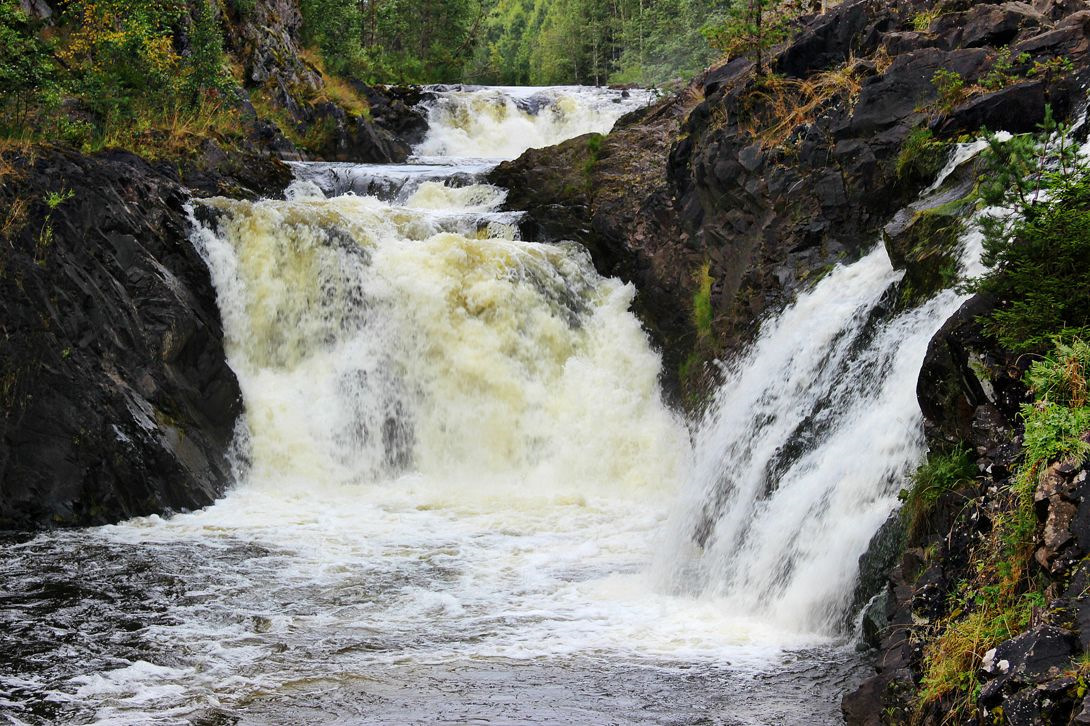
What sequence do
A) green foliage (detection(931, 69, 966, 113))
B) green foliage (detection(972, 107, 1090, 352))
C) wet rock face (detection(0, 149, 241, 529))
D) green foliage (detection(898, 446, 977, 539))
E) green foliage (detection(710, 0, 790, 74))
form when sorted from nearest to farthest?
1. green foliage (detection(972, 107, 1090, 352))
2. green foliage (detection(898, 446, 977, 539))
3. green foliage (detection(931, 69, 966, 113))
4. wet rock face (detection(0, 149, 241, 529))
5. green foliage (detection(710, 0, 790, 74))

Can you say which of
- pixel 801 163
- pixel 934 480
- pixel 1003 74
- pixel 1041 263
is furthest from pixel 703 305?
pixel 1041 263

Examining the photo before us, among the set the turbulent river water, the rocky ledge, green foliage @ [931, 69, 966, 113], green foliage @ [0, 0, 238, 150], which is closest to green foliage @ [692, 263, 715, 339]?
the turbulent river water

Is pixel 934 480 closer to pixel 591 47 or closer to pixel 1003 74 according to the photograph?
pixel 1003 74

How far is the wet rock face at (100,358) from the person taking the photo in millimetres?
11805

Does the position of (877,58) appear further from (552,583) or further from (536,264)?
(552,583)

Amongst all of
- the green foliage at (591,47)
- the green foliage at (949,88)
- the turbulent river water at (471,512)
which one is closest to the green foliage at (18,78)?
the turbulent river water at (471,512)

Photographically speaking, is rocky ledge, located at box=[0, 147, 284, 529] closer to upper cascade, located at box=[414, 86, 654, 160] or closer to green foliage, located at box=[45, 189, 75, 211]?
green foliage, located at box=[45, 189, 75, 211]

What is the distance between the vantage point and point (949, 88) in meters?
10.5

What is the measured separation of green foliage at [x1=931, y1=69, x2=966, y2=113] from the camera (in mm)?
10398

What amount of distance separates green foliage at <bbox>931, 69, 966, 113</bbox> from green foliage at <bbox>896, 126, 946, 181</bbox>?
0.31m

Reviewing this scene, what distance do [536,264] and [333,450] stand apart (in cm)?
443

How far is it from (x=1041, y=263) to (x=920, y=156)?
5024 millimetres

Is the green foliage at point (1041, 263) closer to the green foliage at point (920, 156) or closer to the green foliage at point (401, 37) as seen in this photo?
the green foliage at point (920, 156)

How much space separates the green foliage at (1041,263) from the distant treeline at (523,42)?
8905 millimetres
